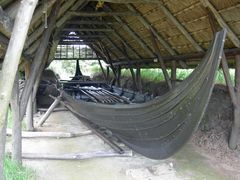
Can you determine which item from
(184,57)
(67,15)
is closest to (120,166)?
(184,57)

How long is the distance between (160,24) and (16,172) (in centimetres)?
332

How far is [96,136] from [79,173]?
165 cm

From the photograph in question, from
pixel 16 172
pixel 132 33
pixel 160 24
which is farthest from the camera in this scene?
pixel 132 33

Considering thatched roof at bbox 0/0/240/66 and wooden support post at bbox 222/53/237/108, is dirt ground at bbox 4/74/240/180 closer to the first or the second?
wooden support post at bbox 222/53/237/108

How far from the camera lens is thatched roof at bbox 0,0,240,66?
363 centimetres

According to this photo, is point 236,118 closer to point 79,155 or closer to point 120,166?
point 120,166

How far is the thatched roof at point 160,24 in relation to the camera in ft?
11.9

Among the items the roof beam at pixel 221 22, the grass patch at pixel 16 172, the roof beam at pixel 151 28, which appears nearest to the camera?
the grass patch at pixel 16 172

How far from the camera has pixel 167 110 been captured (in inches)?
126

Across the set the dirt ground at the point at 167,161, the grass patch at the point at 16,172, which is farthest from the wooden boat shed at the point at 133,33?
the dirt ground at the point at 167,161

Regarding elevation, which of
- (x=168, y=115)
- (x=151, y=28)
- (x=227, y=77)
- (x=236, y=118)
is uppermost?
(x=151, y=28)

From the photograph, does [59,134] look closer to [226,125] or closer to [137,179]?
[137,179]

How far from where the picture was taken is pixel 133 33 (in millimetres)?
6555

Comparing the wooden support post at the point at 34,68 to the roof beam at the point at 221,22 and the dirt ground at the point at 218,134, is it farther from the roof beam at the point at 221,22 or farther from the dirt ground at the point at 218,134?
the dirt ground at the point at 218,134
